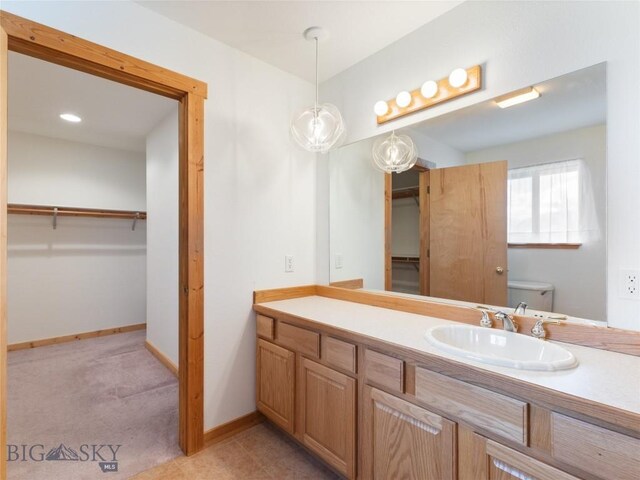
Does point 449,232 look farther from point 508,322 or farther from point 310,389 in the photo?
point 310,389

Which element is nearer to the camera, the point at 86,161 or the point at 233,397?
the point at 233,397

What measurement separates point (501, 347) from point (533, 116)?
42.8 inches

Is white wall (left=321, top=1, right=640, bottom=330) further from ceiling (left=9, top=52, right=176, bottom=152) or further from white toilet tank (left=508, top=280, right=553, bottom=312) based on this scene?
ceiling (left=9, top=52, right=176, bottom=152)

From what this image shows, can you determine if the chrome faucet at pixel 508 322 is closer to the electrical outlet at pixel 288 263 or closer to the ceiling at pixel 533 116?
the ceiling at pixel 533 116

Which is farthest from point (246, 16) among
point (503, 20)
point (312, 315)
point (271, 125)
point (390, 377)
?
point (390, 377)

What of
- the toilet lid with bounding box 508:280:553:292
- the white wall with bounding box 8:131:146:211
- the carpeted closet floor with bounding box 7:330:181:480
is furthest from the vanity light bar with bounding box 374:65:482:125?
the white wall with bounding box 8:131:146:211

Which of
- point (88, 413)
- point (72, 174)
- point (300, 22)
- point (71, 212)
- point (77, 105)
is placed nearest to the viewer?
point (300, 22)

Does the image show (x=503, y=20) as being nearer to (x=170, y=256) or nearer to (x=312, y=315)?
(x=312, y=315)

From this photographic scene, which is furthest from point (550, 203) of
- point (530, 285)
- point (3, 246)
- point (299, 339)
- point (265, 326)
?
point (3, 246)

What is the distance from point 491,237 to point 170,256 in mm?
2726

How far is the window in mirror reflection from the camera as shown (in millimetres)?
1325

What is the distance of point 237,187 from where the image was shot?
207cm

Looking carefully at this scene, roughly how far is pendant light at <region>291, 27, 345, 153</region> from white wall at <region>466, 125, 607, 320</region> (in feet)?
2.85

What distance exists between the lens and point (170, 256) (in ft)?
9.86
